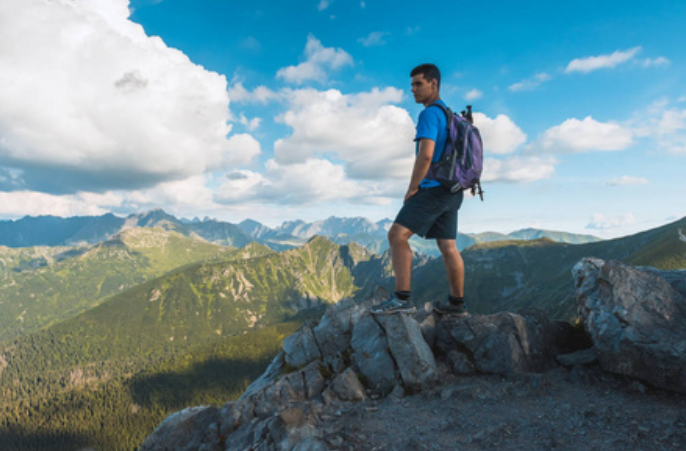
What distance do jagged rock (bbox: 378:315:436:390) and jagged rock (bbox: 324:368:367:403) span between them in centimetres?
132

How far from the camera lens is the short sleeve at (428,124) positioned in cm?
752

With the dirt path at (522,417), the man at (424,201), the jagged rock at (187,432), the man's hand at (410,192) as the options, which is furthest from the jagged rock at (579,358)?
the jagged rock at (187,432)

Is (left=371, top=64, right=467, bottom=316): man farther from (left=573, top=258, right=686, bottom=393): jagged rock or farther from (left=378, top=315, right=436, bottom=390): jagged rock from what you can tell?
(left=573, top=258, right=686, bottom=393): jagged rock

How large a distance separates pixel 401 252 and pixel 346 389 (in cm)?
452

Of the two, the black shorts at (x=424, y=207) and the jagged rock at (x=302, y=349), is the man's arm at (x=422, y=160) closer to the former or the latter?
the black shorts at (x=424, y=207)

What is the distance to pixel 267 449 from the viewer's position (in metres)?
7.30

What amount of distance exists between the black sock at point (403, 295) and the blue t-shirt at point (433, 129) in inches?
117

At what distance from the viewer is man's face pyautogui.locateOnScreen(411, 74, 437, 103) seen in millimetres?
8164

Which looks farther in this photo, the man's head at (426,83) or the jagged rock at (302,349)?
the jagged rock at (302,349)

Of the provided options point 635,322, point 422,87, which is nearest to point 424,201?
point 422,87

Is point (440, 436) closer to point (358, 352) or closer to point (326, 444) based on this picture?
point (326, 444)

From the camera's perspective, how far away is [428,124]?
7.59m

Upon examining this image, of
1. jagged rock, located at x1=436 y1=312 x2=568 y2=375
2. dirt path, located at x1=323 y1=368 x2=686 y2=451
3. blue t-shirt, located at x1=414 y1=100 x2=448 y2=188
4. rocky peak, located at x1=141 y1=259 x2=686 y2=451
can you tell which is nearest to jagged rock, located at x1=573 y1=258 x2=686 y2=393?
rocky peak, located at x1=141 y1=259 x2=686 y2=451

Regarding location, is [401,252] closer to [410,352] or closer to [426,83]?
[410,352]
